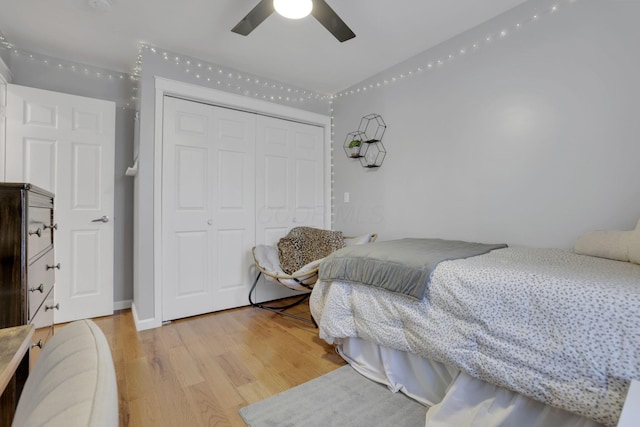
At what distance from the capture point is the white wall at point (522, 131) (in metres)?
1.73

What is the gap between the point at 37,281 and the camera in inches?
49.8

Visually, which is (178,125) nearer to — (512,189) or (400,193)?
(400,193)

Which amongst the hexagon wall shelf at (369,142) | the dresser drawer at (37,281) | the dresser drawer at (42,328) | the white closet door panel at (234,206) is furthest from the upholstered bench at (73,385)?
the hexagon wall shelf at (369,142)

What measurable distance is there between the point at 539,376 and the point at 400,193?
1.97 metres

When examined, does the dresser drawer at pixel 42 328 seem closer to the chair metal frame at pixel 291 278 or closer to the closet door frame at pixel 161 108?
the closet door frame at pixel 161 108

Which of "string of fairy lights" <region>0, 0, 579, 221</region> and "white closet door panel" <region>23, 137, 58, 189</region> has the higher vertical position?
"string of fairy lights" <region>0, 0, 579, 221</region>

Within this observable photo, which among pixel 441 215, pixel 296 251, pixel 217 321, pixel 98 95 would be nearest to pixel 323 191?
pixel 296 251

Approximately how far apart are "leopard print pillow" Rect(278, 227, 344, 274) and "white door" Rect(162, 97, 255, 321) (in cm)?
43

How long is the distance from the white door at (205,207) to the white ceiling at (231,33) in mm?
532

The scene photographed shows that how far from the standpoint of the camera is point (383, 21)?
2.24 metres

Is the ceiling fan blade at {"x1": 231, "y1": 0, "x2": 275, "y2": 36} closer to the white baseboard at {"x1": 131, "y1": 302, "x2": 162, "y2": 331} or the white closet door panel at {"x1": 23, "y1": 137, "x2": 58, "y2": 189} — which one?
the white closet door panel at {"x1": 23, "y1": 137, "x2": 58, "y2": 189}

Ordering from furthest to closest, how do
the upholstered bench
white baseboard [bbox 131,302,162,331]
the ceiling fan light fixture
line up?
white baseboard [bbox 131,302,162,331] → the ceiling fan light fixture → the upholstered bench

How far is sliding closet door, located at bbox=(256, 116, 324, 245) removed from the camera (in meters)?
3.17

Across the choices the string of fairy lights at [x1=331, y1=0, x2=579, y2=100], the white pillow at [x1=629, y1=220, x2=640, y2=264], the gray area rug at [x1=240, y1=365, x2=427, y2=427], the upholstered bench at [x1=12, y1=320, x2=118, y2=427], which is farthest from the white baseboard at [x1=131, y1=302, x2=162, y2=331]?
the white pillow at [x1=629, y1=220, x2=640, y2=264]
